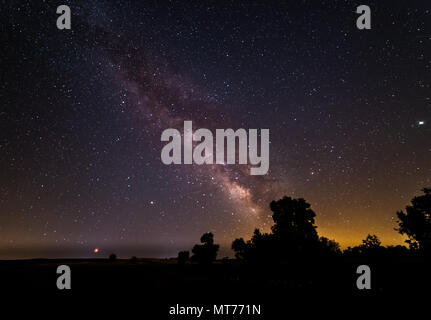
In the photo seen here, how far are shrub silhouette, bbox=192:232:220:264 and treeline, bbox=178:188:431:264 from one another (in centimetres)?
1453

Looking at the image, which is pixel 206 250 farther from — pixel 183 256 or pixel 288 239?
pixel 288 239

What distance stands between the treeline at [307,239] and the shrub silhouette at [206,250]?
1453 centimetres

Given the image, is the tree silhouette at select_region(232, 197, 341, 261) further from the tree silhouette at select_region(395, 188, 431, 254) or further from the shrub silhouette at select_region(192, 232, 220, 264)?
the shrub silhouette at select_region(192, 232, 220, 264)

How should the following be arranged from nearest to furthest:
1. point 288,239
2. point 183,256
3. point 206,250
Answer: point 288,239 < point 206,250 < point 183,256

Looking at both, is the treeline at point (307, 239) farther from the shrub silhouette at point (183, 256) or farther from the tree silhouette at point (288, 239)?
the shrub silhouette at point (183, 256)

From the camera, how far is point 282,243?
2227 centimetres

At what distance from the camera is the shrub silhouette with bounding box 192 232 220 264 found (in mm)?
47438

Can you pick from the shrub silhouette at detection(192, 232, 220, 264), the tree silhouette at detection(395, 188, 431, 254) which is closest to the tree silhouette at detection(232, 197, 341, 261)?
the tree silhouette at detection(395, 188, 431, 254)

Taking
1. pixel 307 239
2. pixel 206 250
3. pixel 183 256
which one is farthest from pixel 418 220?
pixel 183 256

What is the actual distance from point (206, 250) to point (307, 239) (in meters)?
30.0

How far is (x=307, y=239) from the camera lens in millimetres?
22484
